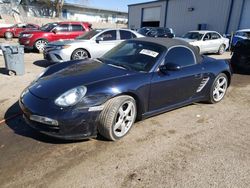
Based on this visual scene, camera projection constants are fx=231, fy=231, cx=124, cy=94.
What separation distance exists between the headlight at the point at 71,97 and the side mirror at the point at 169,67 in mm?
1393

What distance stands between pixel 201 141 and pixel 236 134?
726mm

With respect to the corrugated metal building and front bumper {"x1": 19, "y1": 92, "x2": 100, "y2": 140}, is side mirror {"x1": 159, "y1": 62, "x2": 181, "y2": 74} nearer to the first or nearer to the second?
front bumper {"x1": 19, "y1": 92, "x2": 100, "y2": 140}

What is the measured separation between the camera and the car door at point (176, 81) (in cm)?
379

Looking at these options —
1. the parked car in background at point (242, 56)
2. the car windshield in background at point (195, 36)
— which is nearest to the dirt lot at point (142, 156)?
the parked car in background at point (242, 56)

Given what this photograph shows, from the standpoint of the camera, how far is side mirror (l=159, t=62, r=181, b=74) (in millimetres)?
3773

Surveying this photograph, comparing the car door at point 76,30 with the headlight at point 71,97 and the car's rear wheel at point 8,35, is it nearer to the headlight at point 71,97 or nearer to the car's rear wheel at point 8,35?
the car's rear wheel at point 8,35

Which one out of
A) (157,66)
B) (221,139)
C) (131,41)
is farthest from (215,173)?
(131,41)

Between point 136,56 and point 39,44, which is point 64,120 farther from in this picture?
point 39,44

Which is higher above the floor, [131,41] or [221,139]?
[131,41]

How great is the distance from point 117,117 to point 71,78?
92 cm

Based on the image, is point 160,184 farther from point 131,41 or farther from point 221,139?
point 131,41

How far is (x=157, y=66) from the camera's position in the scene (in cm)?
382

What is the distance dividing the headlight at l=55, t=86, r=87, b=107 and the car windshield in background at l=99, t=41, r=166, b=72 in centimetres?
99

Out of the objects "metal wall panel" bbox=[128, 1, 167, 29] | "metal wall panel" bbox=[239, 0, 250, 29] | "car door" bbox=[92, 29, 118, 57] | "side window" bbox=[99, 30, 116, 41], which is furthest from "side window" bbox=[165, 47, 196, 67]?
"metal wall panel" bbox=[128, 1, 167, 29]
